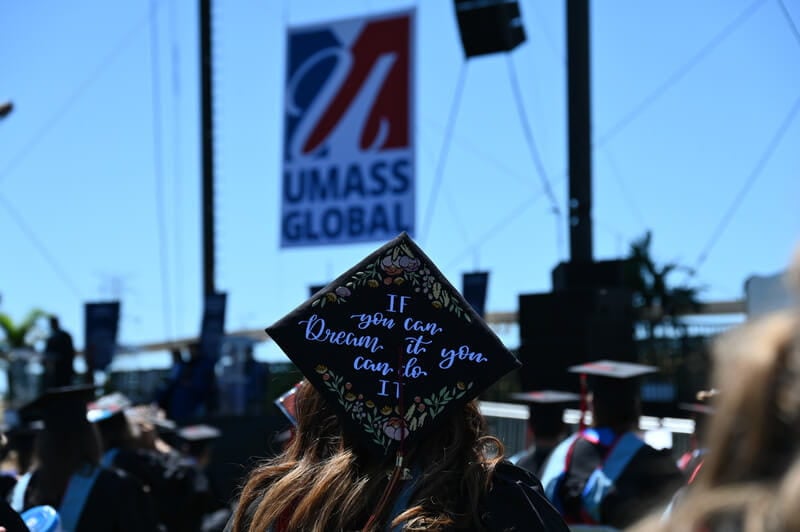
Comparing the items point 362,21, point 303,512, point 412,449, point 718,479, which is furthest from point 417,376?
point 362,21

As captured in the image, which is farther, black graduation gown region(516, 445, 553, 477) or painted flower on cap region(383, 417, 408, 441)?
black graduation gown region(516, 445, 553, 477)

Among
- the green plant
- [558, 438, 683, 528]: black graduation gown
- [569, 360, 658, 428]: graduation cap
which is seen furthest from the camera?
the green plant

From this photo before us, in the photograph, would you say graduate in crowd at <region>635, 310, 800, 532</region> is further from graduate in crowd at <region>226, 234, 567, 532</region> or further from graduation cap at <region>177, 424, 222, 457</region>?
graduation cap at <region>177, 424, 222, 457</region>

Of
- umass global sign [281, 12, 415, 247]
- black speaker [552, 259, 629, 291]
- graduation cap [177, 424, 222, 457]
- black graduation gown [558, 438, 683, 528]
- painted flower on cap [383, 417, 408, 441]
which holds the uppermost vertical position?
umass global sign [281, 12, 415, 247]

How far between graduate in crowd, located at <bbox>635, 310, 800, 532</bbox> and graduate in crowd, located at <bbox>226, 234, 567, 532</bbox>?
46.1 inches

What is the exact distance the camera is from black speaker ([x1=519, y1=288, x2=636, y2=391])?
31.4 feet

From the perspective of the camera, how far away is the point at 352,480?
2477 mm

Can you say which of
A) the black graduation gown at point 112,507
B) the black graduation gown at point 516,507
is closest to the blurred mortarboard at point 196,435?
the black graduation gown at point 112,507

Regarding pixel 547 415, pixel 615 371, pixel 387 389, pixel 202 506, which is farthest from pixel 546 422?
pixel 387 389

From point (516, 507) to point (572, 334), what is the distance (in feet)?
24.1

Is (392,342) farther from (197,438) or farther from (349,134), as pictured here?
(349,134)

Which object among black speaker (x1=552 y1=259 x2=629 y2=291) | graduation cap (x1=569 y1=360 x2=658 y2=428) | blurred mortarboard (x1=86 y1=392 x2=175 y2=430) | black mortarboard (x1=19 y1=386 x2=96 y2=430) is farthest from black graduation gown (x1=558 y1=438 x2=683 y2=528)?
black speaker (x1=552 y1=259 x2=629 y2=291)

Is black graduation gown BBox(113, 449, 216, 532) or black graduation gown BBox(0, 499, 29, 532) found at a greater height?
black graduation gown BBox(0, 499, 29, 532)

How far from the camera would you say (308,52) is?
12547mm
